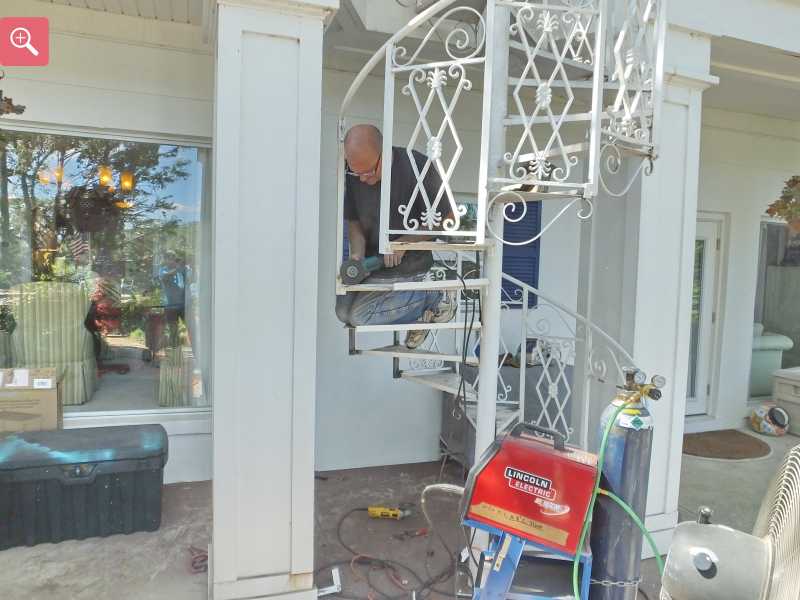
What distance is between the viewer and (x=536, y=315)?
422cm

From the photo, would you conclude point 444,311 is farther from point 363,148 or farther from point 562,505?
point 562,505

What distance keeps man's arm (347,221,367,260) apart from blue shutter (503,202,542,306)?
5.76 feet

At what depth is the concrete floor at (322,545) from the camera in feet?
7.89

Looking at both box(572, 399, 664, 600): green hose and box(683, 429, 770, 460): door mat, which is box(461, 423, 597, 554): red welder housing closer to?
box(572, 399, 664, 600): green hose

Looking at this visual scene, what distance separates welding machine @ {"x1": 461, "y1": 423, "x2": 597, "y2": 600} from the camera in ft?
5.08

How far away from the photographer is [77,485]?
2732 millimetres

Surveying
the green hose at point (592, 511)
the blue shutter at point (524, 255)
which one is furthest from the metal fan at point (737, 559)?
the blue shutter at point (524, 255)

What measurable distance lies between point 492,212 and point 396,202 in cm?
42

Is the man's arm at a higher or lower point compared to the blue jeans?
higher

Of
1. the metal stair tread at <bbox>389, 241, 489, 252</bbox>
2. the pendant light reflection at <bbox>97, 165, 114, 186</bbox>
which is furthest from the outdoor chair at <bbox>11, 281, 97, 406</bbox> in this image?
the metal stair tread at <bbox>389, 241, 489, 252</bbox>

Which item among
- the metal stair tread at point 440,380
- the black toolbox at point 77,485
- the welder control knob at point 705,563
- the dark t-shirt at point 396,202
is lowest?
the black toolbox at point 77,485

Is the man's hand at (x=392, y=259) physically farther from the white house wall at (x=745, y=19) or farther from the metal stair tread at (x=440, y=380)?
the white house wall at (x=745, y=19)

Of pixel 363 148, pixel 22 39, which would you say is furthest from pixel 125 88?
pixel 363 148

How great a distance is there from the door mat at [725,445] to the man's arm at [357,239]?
3466 millimetres
